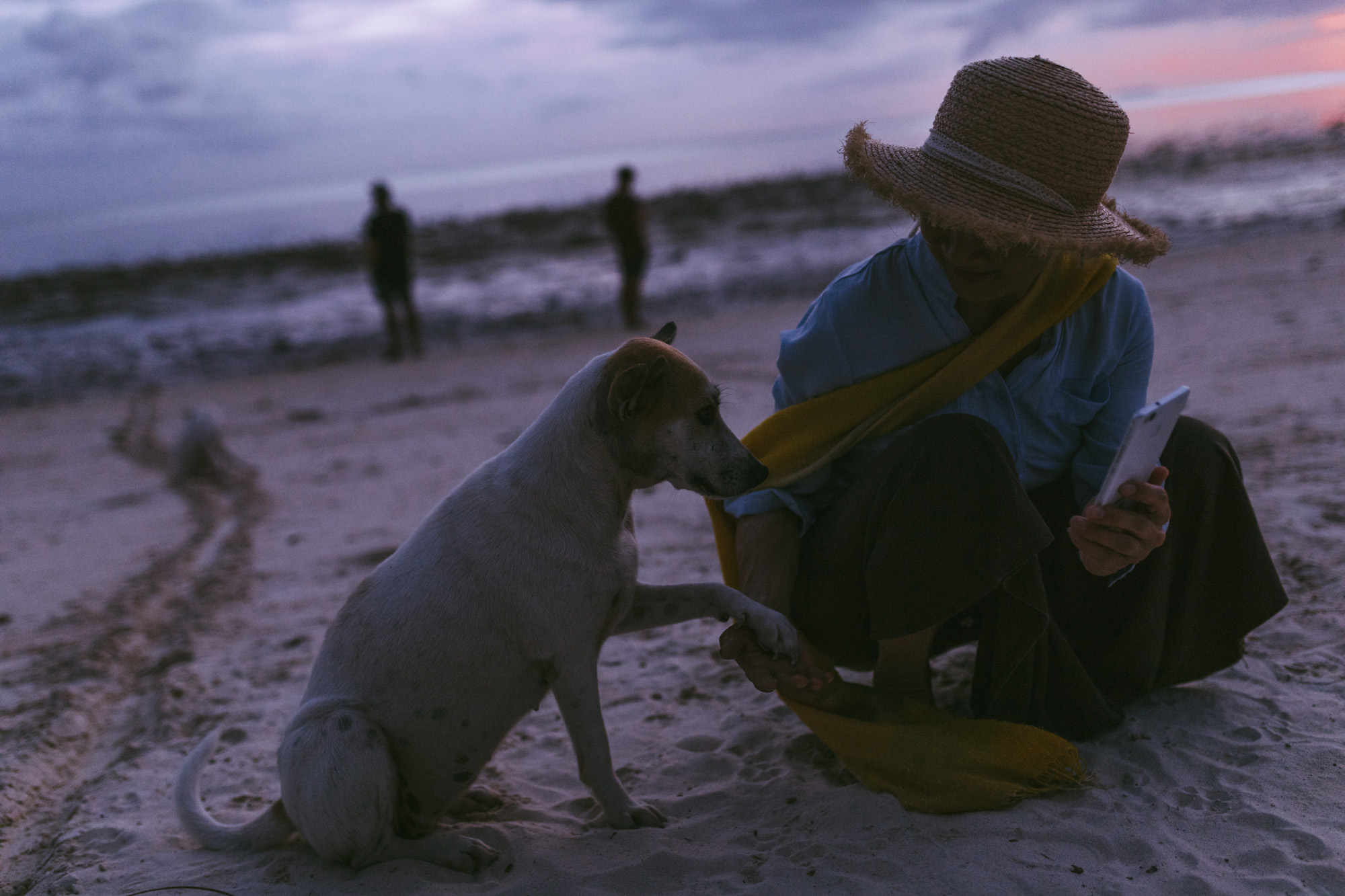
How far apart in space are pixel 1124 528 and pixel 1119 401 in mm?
742

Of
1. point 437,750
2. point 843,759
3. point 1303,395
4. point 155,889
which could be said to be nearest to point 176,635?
point 155,889

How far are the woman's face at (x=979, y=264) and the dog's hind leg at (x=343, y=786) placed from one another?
2.18 metres

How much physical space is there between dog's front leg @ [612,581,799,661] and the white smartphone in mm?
959

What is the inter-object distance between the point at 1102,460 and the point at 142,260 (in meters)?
38.9

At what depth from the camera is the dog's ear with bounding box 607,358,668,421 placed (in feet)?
8.52

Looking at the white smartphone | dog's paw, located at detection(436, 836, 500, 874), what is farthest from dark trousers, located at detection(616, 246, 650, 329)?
the white smartphone

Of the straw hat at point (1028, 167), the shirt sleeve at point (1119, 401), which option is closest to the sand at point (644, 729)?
the shirt sleeve at point (1119, 401)

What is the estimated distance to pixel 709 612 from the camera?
9.39 ft

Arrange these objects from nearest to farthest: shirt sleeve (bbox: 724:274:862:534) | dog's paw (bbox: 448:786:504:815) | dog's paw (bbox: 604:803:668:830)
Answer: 1. dog's paw (bbox: 604:803:668:830)
2. shirt sleeve (bbox: 724:274:862:534)
3. dog's paw (bbox: 448:786:504:815)

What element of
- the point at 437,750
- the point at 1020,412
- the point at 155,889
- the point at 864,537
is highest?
the point at 1020,412

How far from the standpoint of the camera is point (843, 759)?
2887 mm

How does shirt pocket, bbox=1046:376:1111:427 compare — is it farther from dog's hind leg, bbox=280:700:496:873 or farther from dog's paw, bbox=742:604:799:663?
dog's hind leg, bbox=280:700:496:873

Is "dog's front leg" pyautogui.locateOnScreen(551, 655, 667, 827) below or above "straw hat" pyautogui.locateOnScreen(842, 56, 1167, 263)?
below

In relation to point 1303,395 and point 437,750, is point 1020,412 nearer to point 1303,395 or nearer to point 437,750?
point 437,750
